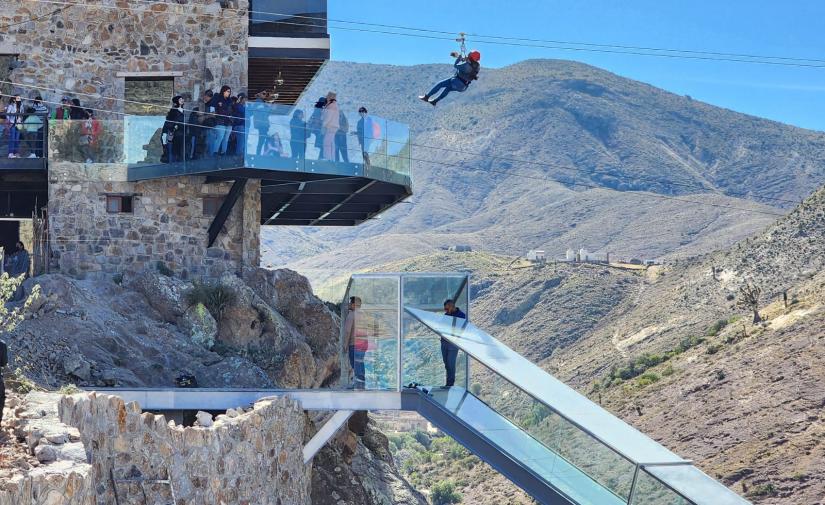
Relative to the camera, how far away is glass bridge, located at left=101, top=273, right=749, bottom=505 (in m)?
18.4

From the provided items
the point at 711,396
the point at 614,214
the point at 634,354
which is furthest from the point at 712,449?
the point at 614,214

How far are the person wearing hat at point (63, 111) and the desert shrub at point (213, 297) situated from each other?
3.88 meters

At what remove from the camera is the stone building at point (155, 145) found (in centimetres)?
2634

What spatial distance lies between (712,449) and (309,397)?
121ft

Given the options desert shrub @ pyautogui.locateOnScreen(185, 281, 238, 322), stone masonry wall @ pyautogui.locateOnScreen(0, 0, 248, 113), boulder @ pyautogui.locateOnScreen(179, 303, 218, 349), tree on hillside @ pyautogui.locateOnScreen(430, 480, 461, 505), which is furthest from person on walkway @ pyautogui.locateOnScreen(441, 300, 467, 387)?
tree on hillside @ pyautogui.locateOnScreen(430, 480, 461, 505)

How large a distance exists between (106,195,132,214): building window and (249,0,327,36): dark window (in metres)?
4.44

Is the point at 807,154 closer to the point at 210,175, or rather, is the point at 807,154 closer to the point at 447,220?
the point at 447,220

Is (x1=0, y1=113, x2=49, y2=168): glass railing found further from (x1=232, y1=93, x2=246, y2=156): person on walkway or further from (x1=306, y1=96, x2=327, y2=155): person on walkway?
(x1=306, y1=96, x2=327, y2=155): person on walkway

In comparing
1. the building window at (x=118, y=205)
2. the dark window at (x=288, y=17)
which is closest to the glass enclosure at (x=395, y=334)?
the building window at (x=118, y=205)

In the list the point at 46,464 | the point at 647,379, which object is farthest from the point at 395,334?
the point at 647,379

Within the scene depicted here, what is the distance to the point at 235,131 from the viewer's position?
2573cm

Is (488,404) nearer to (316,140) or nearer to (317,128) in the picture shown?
(316,140)

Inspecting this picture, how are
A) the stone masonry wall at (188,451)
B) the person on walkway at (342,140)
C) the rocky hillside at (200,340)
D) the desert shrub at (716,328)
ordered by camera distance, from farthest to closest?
the desert shrub at (716,328), the person on walkway at (342,140), the rocky hillside at (200,340), the stone masonry wall at (188,451)

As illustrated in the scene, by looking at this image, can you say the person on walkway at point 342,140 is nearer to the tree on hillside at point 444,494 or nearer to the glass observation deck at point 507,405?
the glass observation deck at point 507,405
